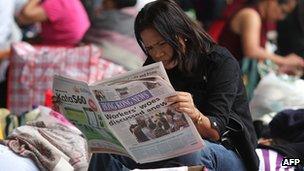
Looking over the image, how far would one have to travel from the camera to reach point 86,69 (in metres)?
4.92

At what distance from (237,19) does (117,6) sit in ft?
2.79

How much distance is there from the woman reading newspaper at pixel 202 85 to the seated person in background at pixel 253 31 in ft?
7.38

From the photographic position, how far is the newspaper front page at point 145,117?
2721 mm

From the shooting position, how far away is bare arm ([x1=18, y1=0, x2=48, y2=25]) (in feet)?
17.2

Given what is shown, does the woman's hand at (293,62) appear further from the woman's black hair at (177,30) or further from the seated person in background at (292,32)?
the woman's black hair at (177,30)

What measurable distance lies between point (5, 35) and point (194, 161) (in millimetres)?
2521

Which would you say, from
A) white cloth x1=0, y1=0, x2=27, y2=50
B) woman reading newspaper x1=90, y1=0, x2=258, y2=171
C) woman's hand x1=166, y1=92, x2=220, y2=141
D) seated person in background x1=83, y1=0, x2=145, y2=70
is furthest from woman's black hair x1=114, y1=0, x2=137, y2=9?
woman's hand x1=166, y1=92, x2=220, y2=141

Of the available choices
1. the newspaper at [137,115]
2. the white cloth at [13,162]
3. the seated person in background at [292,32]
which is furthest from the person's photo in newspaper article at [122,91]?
the seated person in background at [292,32]

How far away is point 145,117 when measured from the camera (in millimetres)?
2814

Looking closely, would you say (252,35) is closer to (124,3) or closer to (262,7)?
(262,7)

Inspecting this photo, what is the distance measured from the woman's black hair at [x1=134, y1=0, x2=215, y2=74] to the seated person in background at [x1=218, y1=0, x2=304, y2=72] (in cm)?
231

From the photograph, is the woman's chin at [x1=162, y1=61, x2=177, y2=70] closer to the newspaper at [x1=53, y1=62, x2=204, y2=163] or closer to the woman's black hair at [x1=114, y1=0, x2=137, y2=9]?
the newspaper at [x1=53, y1=62, x2=204, y2=163]

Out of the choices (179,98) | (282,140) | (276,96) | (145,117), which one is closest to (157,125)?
(145,117)

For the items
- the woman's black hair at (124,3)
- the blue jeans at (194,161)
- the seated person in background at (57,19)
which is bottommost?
the seated person in background at (57,19)
